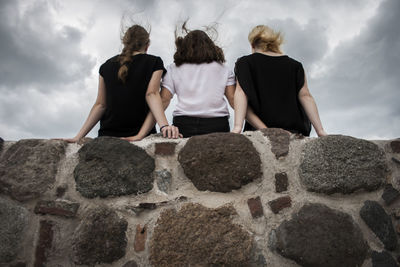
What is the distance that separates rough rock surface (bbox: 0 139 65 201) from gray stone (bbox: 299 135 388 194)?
1202 mm

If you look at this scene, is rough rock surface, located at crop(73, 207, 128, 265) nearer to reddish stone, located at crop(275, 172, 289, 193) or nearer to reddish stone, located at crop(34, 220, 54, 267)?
reddish stone, located at crop(34, 220, 54, 267)

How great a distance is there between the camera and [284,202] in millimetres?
1544

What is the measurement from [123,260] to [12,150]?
781 millimetres

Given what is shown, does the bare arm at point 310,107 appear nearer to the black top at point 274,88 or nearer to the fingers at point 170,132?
the black top at point 274,88

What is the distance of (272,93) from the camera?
2.01 meters

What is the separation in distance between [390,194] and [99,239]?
138 centimetres

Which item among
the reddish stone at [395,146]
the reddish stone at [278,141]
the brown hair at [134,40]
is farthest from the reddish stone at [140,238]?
the reddish stone at [395,146]

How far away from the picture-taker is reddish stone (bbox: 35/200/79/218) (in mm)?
1531

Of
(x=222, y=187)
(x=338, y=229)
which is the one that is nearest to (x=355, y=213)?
(x=338, y=229)

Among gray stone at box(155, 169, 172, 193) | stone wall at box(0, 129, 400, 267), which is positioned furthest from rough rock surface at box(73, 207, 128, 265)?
gray stone at box(155, 169, 172, 193)

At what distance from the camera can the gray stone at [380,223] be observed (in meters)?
1.55

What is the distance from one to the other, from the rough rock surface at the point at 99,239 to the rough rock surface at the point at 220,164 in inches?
16.0

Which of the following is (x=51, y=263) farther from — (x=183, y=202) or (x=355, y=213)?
(x=355, y=213)

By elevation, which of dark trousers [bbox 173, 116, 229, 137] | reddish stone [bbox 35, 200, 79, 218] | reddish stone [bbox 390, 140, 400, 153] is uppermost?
dark trousers [bbox 173, 116, 229, 137]
